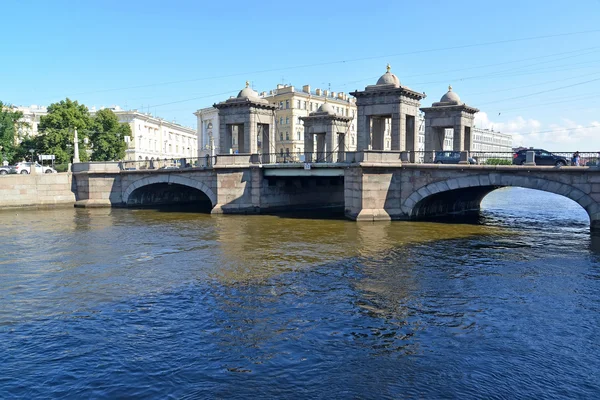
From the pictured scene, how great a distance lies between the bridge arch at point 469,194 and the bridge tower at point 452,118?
4.72 meters

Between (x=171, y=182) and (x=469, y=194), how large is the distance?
929 inches

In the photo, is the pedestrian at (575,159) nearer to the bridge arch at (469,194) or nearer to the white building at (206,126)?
the bridge arch at (469,194)

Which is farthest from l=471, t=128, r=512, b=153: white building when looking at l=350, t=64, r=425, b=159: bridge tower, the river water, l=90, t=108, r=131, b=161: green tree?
the river water

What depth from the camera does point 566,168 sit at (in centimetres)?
2667

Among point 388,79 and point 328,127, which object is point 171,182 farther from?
point 388,79

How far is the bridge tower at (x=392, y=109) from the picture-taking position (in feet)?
115

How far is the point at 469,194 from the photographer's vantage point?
128ft

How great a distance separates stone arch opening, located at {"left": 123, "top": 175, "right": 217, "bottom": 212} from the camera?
131 feet

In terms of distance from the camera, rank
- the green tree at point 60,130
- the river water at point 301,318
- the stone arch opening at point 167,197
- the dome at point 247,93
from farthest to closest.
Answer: the green tree at point 60,130 < the stone arch opening at point 167,197 < the dome at point 247,93 < the river water at point 301,318

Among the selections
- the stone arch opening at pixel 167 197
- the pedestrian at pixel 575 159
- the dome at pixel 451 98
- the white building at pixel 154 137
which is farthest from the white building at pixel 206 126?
the pedestrian at pixel 575 159

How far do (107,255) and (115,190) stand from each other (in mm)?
24543

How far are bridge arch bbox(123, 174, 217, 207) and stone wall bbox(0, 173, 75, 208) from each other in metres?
5.81

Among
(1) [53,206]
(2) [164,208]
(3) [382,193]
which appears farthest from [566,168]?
(1) [53,206]

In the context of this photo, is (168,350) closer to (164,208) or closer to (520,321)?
(520,321)
